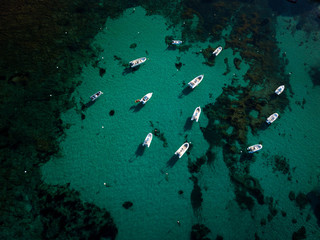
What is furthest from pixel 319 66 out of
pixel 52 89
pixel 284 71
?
pixel 52 89

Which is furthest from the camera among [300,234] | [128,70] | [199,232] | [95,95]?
[128,70]

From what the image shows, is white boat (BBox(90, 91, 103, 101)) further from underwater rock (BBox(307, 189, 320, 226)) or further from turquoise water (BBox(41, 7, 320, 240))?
underwater rock (BBox(307, 189, 320, 226))

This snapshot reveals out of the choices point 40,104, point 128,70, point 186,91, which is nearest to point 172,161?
point 186,91

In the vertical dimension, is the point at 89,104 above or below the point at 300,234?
above

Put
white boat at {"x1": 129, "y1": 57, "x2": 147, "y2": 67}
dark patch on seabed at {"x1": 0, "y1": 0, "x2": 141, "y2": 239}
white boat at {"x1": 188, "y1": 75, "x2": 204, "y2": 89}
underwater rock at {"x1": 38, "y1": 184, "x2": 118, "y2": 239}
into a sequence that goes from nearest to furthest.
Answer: underwater rock at {"x1": 38, "y1": 184, "x2": 118, "y2": 239}
dark patch on seabed at {"x1": 0, "y1": 0, "x2": 141, "y2": 239}
white boat at {"x1": 188, "y1": 75, "x2": 204, "y2": 89}
white boat at {"x1": 129, "y1": 57, "x2": 147, "y2": 67}

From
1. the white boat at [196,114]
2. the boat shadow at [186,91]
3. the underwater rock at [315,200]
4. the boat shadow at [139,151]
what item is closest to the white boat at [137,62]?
the boat shadow at [186,91]

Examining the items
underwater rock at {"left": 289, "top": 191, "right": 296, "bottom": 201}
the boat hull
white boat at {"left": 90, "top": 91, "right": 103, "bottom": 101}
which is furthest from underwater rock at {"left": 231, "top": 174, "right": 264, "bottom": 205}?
white boat at {"left": 90, "top": 91, "right": 103, "bottom": 101}

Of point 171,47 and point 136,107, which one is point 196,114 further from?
point 171,47

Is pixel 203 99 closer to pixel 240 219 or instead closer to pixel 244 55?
pixel 244 55
